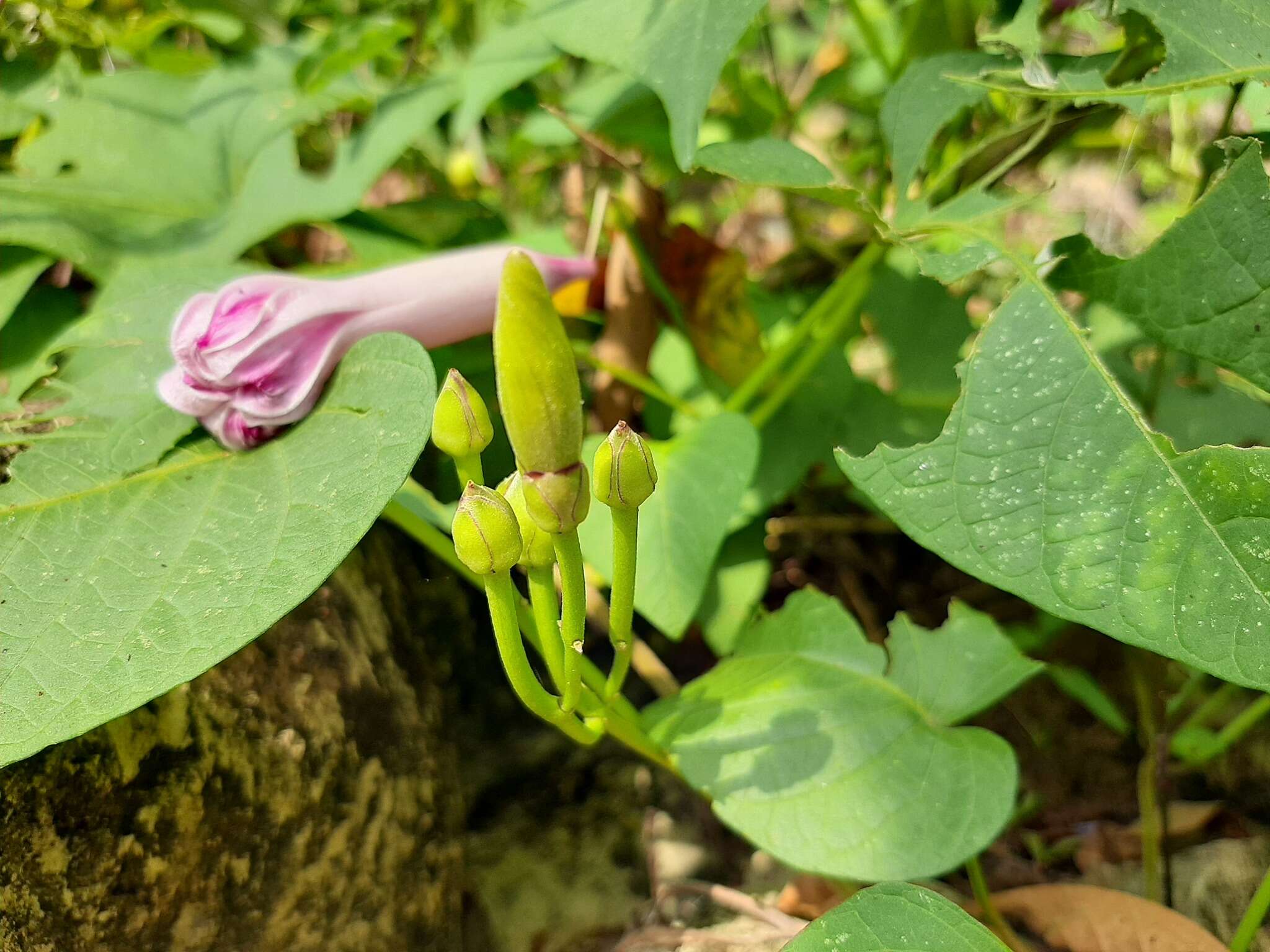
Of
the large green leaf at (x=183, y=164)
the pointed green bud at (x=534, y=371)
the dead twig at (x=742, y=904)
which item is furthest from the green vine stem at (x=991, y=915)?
the large green leaf at (x=183, y=164)

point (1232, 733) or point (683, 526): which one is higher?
point (683, 526)

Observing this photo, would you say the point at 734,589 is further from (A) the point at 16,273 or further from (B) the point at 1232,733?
(A) the point at 16,273

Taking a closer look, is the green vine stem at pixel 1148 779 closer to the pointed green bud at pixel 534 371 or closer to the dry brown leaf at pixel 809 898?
the dry brown leaf at pixel 809 898

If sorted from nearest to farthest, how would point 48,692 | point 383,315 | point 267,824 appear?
point 48,692 → point 267,824 → point 383,315

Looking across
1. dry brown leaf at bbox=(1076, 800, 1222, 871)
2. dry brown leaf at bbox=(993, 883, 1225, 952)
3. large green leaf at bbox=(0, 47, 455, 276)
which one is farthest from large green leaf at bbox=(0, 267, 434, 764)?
dry brown leaf at bbox=(1076, 800, 1222, 871)

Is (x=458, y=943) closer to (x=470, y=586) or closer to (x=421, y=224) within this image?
(x=470, y=586)

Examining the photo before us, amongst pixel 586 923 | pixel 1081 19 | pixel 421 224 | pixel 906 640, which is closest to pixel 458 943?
pixel 586 923

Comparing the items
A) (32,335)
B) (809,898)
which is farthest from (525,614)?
(32,335)

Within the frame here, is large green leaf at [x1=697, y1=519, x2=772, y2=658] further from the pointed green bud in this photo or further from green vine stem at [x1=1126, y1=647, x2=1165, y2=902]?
the pointed green bud
